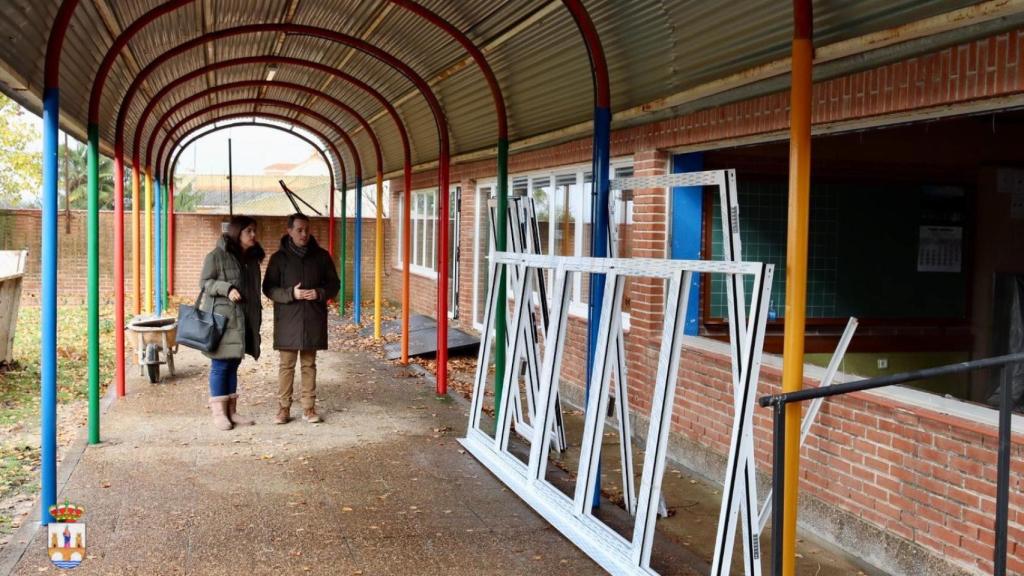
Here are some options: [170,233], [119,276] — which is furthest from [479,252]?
[170,233]

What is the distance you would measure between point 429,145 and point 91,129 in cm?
740

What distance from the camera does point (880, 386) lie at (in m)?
3.02

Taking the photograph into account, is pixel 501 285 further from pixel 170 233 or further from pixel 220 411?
pixel 170 233

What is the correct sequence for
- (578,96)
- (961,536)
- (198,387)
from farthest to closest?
1. (198,387)
2. (578,96)
3. (961,536)

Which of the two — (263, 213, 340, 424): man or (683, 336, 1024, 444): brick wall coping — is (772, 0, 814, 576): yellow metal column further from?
(263, 213, 340, 424): man

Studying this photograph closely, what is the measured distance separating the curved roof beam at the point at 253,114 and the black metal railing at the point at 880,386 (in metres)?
11.7

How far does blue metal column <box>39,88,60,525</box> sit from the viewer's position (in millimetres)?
5234

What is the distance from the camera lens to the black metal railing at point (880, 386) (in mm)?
2873

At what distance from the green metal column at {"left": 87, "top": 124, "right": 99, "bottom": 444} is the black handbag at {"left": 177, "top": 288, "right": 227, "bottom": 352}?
647 mm

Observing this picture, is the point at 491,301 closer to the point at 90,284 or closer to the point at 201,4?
the point at 90,284

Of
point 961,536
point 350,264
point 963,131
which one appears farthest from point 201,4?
point 350,264

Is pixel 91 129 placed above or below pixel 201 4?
below

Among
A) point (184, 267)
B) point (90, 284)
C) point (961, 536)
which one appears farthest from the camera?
point (184, 267)

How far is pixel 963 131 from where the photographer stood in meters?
8.34
